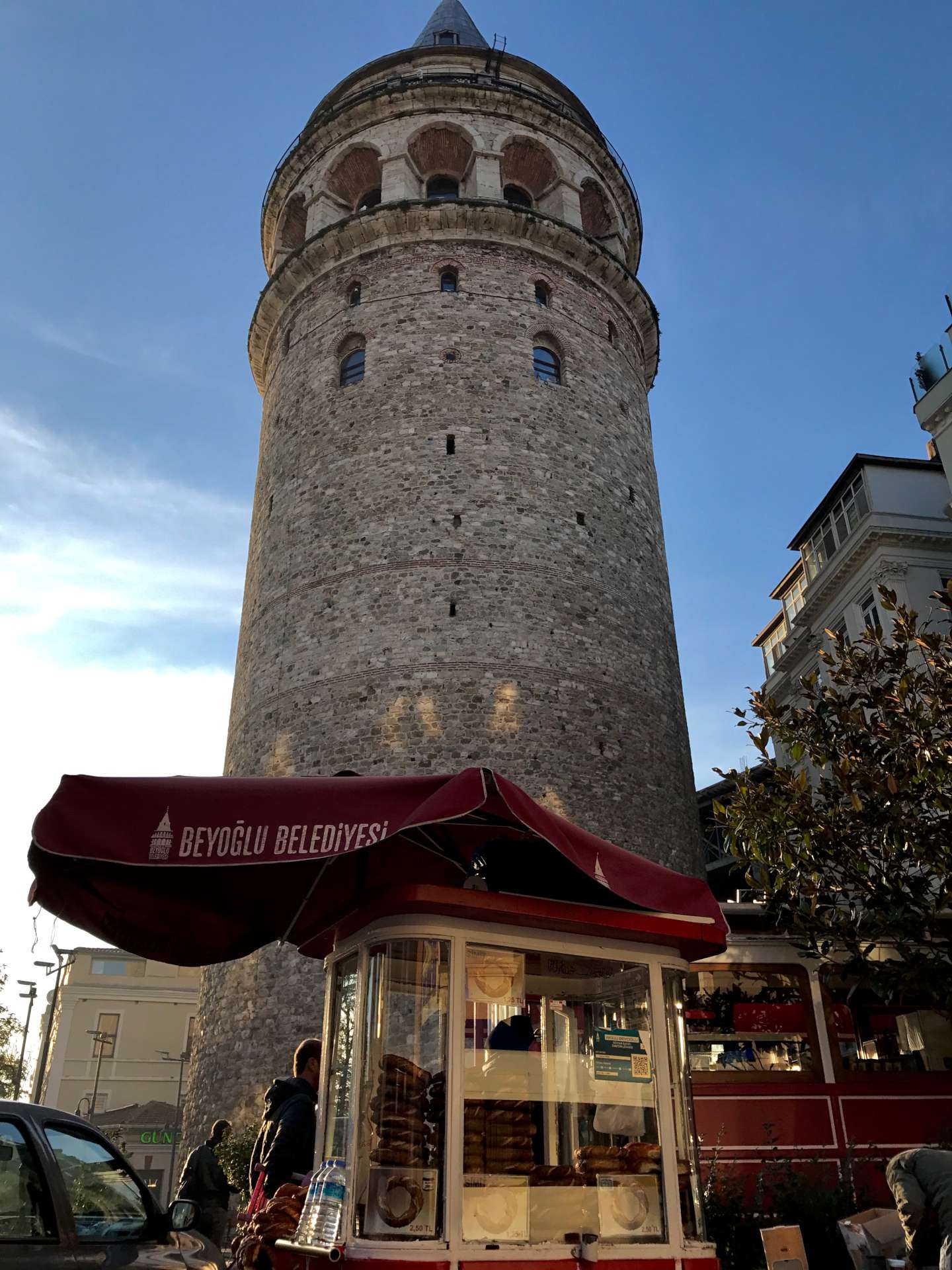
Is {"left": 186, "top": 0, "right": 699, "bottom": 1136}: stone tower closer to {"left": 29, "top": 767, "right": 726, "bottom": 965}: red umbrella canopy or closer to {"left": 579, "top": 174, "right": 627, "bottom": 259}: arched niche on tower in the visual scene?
{"left": 579, "top": 174, "right": 627, "bottom": 259}: arched niche on tower

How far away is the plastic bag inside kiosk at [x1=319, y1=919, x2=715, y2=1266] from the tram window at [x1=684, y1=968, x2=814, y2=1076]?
4.50m

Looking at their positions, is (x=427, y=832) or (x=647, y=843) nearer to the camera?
(x=427, y=832)

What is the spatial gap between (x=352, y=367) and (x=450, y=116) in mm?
6706

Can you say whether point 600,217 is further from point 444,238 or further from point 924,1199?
point 924,1199

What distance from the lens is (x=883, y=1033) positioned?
9.84 metres

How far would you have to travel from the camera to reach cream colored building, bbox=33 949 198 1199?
37156 millimetres

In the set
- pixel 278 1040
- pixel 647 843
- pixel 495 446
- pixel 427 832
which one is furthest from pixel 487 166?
pixel 427 832

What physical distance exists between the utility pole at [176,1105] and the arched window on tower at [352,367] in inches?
794

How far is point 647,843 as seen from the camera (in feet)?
53.5

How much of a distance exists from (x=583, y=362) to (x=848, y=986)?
1407cm

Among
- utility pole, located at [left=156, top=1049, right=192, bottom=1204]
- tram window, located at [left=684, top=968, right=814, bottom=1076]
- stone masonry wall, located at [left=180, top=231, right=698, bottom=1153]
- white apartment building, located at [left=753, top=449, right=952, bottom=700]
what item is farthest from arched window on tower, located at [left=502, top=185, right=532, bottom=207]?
utility pole, located at [left=156, top=1049, right=192, bottom=1204]

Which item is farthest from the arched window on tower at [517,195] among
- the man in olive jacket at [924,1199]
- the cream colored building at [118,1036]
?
the cream colored building at [118,1036]

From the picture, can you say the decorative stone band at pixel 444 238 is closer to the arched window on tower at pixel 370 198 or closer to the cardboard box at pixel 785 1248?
the arched window on tower at pixel 370 198

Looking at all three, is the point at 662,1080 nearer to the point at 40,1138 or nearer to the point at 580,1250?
the point at 580,1250
